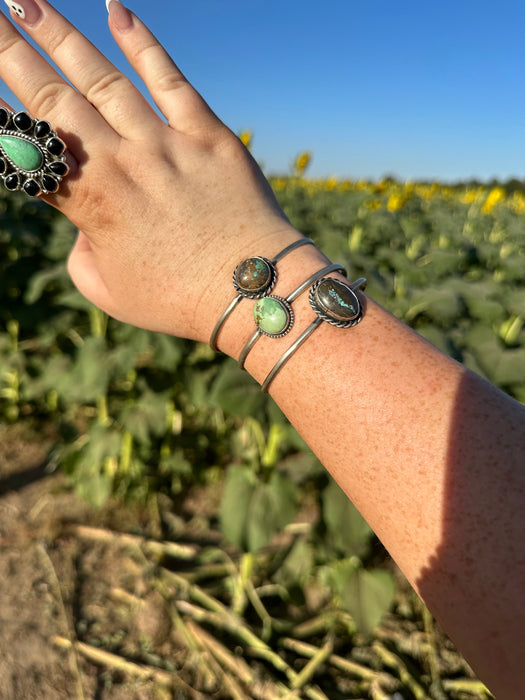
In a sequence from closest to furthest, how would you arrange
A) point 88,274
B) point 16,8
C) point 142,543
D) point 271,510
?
point 16,8 < point 88,274 < point 271,510 < point 142,543

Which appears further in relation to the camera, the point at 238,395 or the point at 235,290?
the point at 238,395

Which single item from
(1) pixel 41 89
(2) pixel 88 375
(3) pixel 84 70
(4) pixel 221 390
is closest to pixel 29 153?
(1) pixel 41 89

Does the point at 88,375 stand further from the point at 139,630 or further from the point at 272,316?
the point at 272,316

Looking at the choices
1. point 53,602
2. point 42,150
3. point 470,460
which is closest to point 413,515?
point 470,460

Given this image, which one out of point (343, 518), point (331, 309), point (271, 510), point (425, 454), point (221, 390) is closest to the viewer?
point (425, 454)

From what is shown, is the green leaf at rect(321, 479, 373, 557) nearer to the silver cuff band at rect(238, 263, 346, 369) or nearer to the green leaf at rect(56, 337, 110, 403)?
the silver cuff band at rect(238, 263, 346, 369)

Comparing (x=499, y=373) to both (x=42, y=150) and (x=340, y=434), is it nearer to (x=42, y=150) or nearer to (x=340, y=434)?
(x=340, y=434)

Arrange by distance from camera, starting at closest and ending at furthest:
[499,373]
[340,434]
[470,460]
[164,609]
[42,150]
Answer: [470,460] → [340,434] → [42,150] → [499,373] → [164,609]
